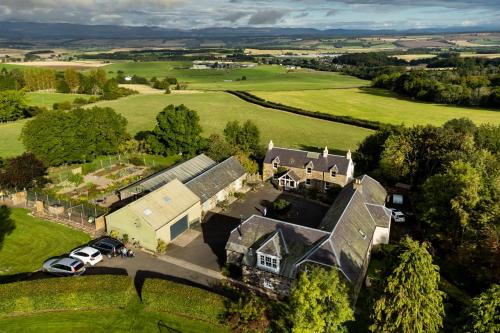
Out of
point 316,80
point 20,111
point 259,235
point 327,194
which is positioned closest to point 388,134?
point 327,194

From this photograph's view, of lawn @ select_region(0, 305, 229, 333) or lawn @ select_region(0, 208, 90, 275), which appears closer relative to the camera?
lawn @ select_region(0, 305, 229, 333)

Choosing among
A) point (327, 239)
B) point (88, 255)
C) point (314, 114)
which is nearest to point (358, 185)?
point (327, 239)

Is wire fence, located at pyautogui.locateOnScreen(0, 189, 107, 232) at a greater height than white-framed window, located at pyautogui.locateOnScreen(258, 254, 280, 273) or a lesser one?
lesser

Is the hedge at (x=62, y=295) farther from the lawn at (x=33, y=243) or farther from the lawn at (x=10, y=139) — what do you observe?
the lawn at (x=10, y=139)

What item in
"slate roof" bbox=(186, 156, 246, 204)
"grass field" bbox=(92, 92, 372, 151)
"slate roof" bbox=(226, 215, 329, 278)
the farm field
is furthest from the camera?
the farm field

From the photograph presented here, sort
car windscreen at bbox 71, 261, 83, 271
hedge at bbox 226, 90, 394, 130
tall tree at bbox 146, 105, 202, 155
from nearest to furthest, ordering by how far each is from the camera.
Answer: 1. car windscreen at bbox 71, 261, 83, 271
2. tall tree at bbox 146, 105, 202, 155
3. hedge at bbox 226, 90, 394, 130

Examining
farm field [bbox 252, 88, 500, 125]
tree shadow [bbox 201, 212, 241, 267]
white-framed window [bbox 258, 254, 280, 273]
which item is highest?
farm field [bbox 252, 88, 500, 125]

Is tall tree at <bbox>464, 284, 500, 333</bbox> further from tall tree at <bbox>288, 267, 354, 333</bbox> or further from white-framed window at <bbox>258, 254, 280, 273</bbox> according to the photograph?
white-framed window at <bbox>258, 254, 280, 273</bbox>

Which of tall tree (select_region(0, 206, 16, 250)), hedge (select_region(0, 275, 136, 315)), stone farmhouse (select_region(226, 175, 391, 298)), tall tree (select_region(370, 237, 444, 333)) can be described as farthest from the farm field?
tall tree (select_region(0, 206, 16, 250))

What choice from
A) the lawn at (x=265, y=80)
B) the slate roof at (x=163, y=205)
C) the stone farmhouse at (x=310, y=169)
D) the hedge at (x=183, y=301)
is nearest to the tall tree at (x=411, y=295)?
the hedge at (x=183, y=301)
